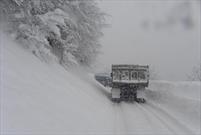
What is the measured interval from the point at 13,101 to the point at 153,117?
6151 mm

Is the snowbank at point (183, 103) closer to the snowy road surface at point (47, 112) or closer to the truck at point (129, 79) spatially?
the snowy road surface at point (47, 112)

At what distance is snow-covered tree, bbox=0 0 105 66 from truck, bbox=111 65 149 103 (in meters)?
2.81

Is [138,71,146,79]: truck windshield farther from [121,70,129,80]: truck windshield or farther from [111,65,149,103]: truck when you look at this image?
[121,70,129,80]: truck windshield

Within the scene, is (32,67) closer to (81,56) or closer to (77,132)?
(77,132)

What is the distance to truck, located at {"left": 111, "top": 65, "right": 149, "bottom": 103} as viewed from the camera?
1695 centimetres

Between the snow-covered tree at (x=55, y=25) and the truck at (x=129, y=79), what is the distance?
281cm

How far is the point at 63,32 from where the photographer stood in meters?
13.6

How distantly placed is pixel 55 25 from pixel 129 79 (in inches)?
312

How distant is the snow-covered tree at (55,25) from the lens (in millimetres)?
10227

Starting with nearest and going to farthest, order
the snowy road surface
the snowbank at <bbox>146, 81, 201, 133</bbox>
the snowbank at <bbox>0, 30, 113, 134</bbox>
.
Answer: the snowbank at <bbox>0, 30, 113, 134</bbox>, the snowy road surface, the snowbank at <bbox>146, 81, 201, 133</bbox>

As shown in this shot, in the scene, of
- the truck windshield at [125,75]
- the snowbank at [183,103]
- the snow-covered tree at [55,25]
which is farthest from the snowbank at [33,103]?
the truck windshield at [125,75]

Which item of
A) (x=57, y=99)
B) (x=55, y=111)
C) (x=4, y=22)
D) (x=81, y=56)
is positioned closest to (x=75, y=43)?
(x=81, y=56)

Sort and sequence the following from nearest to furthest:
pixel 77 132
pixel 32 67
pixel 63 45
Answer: pixel 77 132, pixel 32 67, pixel 63 45

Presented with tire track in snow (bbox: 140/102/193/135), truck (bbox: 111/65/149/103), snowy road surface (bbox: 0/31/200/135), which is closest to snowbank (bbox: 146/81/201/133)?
snowy road surface (bbox: 0/31/200/135)
